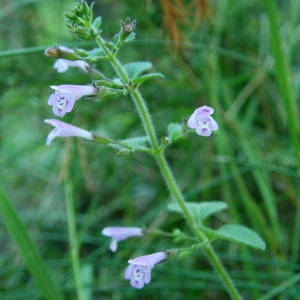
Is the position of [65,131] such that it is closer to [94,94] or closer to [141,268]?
[94,94]

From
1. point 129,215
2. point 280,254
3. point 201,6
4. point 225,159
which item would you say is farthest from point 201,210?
point 201,6

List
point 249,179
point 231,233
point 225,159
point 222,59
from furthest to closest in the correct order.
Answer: point 222,59 < point 249,179 < point 225,159 < point 231,233

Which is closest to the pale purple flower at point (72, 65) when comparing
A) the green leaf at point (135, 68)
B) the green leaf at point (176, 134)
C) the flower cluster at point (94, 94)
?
the flower cluster at point (94, 94)

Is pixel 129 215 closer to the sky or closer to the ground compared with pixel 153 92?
closer to the ground

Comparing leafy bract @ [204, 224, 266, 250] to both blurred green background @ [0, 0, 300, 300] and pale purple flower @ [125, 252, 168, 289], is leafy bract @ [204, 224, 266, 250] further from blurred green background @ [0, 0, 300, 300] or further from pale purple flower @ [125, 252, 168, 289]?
blurred green background @ [0, 0, 300, 300]

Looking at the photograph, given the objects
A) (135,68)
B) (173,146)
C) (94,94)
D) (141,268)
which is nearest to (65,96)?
(94,94)

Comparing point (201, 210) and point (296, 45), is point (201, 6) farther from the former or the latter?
point (201, 210)
